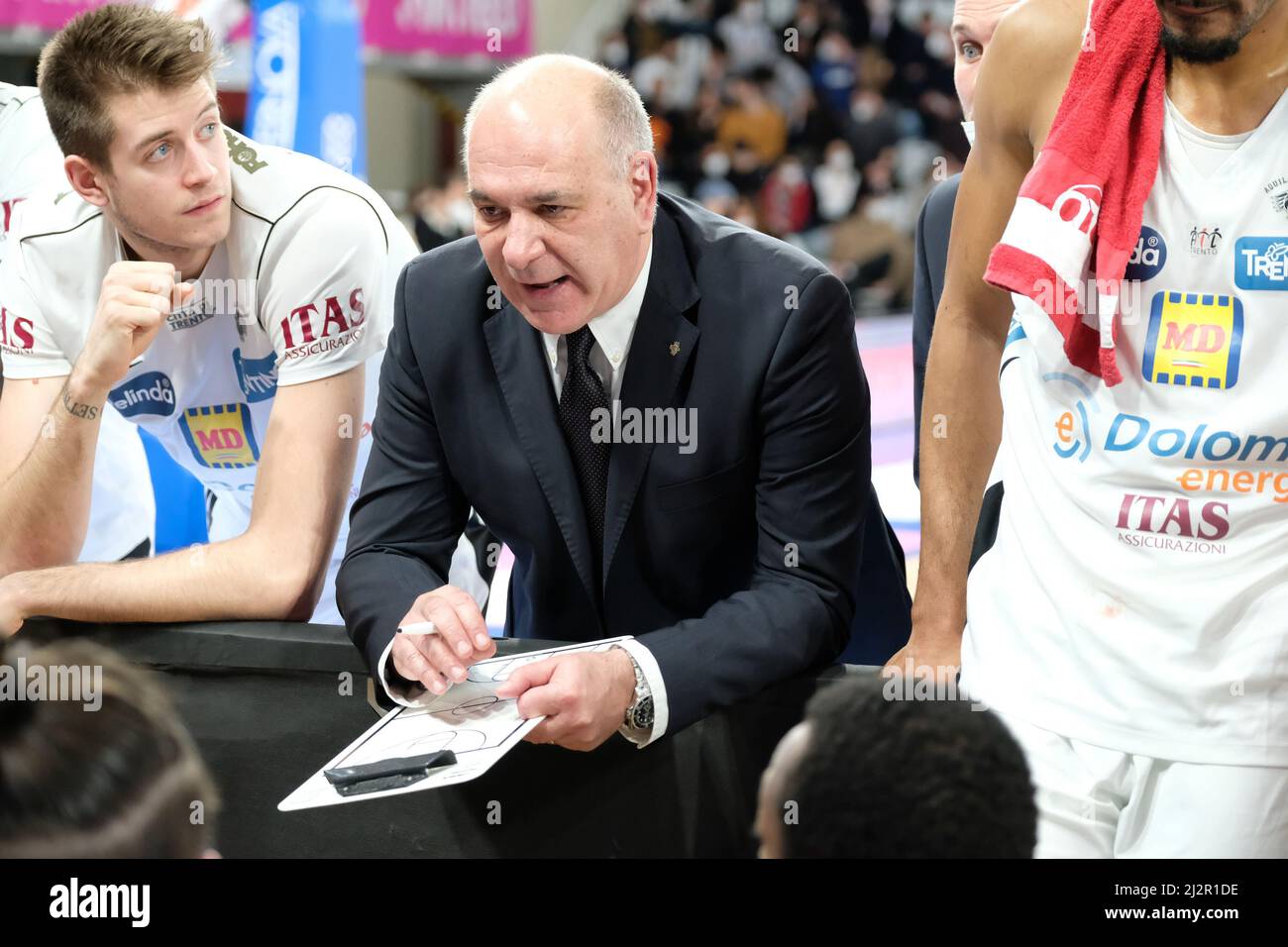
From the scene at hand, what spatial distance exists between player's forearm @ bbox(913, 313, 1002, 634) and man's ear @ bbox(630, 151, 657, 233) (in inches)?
21.0

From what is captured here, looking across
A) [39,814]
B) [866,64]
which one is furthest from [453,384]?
[866,64]

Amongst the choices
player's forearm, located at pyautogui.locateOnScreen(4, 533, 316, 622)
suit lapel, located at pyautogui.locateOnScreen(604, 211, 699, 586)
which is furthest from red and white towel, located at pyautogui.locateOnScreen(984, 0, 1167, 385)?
player's forearm, located at pyautogui.locateOnScreen(4, 533, 316, 622)

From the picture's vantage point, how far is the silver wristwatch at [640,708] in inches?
83.8

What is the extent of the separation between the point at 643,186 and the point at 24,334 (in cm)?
154

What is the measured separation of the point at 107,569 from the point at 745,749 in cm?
119

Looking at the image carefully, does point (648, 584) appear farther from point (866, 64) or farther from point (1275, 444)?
point (866, 64)

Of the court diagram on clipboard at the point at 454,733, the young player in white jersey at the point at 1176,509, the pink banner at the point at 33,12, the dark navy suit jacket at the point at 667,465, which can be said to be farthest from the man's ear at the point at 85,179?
the pink banner at the point at 33,12

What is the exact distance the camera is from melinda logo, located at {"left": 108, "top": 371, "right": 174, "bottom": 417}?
10.9ft

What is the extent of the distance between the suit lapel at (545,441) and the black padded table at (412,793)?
23 centimetres

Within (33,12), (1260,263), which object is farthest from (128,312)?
(33,12)

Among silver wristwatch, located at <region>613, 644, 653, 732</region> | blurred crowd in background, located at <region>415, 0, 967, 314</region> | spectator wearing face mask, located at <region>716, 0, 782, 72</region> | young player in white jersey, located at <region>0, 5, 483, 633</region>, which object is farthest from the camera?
spectator wearing face mask, located at <region>716, 0, 782, 72</region>

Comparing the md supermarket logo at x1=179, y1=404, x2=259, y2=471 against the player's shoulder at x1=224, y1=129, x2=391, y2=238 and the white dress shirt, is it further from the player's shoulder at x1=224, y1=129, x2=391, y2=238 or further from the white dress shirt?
the white dress shirt

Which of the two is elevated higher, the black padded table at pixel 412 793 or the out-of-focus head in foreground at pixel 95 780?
the out-of-focus head in foreground at pixel 95 780

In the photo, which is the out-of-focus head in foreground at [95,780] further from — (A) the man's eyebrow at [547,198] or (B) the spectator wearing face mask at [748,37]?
(B) the spectator wearing face mask at [748,37]
